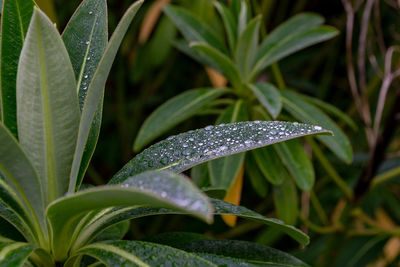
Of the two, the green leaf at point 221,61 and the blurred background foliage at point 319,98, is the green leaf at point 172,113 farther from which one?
the blurred background foliage at point 319,98

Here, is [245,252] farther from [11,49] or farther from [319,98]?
[319,98]

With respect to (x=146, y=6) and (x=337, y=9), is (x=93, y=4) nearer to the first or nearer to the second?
(x=146, y=6)

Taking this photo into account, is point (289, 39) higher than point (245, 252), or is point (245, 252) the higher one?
point (289, 39)

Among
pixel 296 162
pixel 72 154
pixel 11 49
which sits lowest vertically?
pixel 296 162

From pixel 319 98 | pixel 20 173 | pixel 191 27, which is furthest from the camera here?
pixel 319 98

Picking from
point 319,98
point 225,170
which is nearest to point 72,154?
point 225,170

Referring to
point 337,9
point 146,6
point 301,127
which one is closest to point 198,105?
point 301,127

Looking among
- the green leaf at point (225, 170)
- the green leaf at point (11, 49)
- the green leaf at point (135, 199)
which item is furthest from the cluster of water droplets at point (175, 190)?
the green leaf at point (225, 170)

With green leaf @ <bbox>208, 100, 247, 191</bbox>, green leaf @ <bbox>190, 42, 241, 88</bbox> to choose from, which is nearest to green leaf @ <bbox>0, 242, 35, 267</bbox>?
green leaf @ <bbox>208, 100, 247, 191</bbox>
